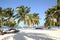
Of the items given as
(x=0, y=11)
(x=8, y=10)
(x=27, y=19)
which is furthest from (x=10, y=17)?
(x=0, y=11)

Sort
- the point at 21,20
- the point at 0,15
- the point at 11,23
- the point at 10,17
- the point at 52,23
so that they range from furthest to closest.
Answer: the point at 52,23
the point at 21,20
the point at 10,17
the point at 11,23
the point at 0,15

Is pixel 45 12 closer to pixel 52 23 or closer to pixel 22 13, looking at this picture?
pixel 52 23

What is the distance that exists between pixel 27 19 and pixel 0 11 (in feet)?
55.6

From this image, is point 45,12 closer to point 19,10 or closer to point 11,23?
point 19,10

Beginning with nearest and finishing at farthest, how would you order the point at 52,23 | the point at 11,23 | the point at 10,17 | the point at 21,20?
the point at 11,23 → the point at 10,17 → the point at 21,20 → the point at 52,23

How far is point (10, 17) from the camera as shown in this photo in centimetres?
4475

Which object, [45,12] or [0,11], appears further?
[45,12]

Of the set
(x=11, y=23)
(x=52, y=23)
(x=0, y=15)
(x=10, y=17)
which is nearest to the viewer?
(x=0, y=15)

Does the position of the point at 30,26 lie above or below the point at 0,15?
below

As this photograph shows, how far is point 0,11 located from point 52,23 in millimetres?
24588

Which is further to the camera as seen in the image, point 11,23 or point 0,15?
point 11,23

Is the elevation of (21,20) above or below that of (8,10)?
below

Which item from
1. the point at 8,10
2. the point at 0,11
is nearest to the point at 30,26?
the point at 8,10

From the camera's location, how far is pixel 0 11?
3225 cm
